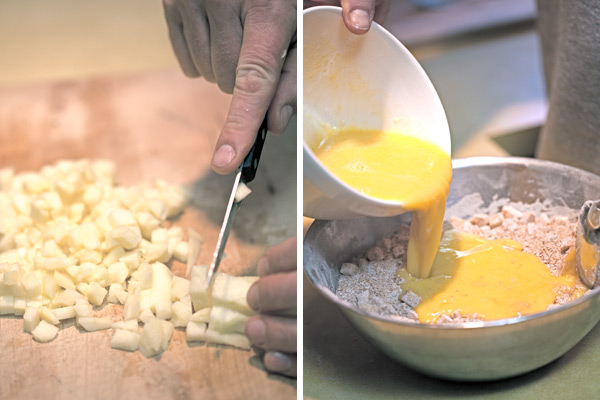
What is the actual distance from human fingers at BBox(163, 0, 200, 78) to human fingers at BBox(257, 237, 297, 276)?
422 millimetres

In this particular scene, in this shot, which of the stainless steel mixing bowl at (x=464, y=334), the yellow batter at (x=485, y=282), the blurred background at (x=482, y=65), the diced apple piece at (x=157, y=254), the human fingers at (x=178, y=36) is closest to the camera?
the stainless steel mixing bowl at (x=464, y=334)

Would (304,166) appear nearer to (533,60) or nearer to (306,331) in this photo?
(306,331)

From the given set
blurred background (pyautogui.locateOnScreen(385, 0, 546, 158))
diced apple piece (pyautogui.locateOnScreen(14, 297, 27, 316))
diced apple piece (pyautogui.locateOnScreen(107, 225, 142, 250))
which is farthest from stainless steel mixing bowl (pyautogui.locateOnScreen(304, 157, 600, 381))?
blurred background (pyautogui.locateOnScreen(385, 0, 546, 158))

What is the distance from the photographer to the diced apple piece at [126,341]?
76cm

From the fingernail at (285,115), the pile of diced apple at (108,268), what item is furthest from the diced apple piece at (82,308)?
the fingernail at (285,115)

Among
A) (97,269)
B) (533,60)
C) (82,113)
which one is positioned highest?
(97,269)

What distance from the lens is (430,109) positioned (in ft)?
2.83

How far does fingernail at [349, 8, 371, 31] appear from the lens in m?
0.80

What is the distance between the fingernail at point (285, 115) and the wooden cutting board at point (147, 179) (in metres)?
0.02

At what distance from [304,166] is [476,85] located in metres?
1.12

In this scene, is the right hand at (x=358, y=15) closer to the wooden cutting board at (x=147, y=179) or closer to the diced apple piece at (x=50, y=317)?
the wooden cutting board at (x=147, y=179)

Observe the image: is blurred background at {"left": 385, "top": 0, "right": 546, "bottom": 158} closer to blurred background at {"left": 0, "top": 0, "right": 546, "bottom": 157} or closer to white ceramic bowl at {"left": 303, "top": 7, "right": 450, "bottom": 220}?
blurred background at {"left": 0, "top": 0, "right": 546, "bottom": 157}

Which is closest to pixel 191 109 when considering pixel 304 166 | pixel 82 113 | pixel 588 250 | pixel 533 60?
pixel 82 113

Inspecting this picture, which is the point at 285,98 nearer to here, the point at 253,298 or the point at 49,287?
the point at 253,298
